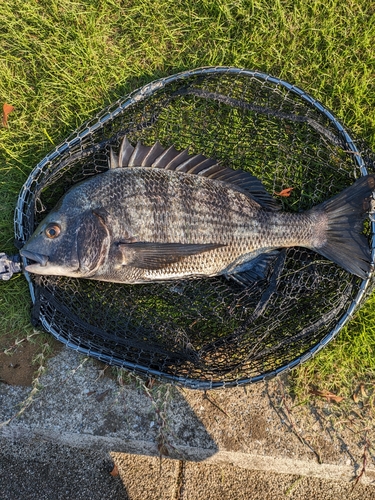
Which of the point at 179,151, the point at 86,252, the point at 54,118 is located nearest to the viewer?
the point at 86,252

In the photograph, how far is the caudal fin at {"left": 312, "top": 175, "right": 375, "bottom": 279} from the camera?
2.91 metres

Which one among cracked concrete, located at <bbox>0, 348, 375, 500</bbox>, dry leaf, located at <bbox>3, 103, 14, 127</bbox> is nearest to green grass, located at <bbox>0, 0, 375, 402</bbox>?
dry leaf, located at <bbox>3, 103, 14, 127</bbox>

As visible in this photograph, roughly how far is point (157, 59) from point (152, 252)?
1.53 metres

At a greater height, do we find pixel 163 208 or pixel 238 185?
pixel 238 185

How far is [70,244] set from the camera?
2922 millimetres

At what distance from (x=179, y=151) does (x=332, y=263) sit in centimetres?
137

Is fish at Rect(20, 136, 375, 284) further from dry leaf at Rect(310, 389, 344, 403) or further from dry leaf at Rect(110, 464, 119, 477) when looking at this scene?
dry leaf at Rect(110, 464, 119, 477)

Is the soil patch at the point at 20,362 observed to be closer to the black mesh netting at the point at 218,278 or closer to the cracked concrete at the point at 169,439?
the cracked concrete at the point at 169,439

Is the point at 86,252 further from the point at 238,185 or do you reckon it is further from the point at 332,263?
the point at 332,263

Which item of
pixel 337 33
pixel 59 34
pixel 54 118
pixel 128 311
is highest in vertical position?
pixel 337 33

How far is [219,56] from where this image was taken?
3309 millimetres

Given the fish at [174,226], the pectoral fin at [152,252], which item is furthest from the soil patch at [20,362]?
the pectoral fin at [152,252]

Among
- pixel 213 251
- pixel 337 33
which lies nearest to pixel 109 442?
pixel 213 251

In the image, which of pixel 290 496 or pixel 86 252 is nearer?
pixel 86 252
